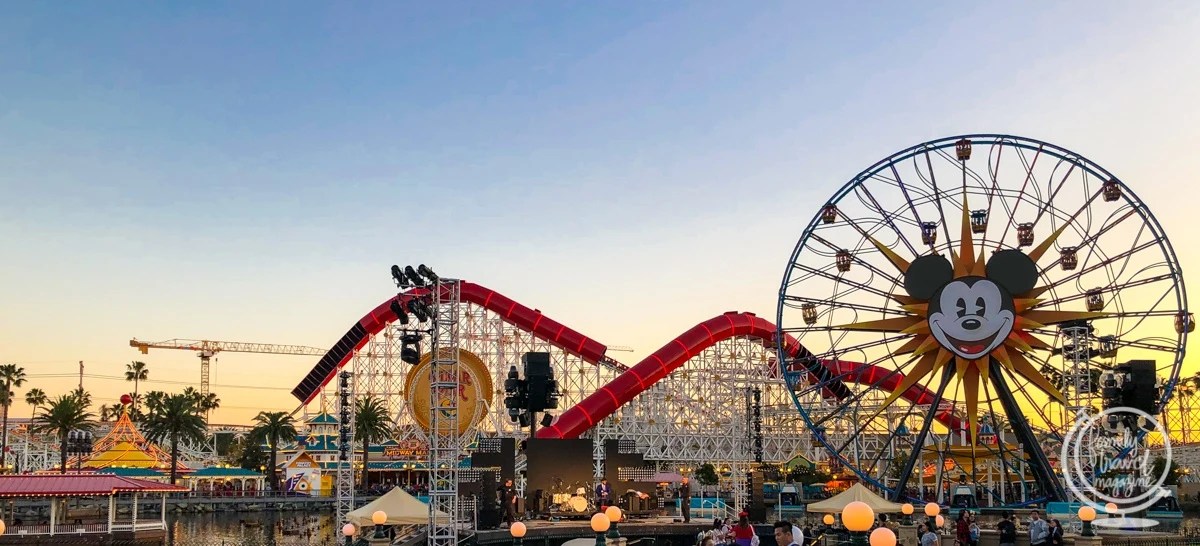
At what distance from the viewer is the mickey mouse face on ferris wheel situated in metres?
34.0

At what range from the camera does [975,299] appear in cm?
3434

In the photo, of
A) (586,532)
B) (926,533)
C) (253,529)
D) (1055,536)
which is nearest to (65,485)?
(253,529)

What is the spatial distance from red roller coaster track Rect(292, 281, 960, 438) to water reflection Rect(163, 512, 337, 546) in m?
9.47

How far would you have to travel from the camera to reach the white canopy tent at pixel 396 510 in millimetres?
26547

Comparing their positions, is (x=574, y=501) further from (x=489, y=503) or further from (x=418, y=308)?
(x=418, y=308)

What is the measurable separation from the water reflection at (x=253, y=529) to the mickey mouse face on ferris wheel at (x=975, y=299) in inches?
948

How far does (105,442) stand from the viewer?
233 feet

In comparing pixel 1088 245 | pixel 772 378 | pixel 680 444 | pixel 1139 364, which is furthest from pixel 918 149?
pixel 680 444

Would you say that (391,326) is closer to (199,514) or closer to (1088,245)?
(199,514)

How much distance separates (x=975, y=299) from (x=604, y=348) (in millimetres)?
28155

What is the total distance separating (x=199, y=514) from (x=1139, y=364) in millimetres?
53262

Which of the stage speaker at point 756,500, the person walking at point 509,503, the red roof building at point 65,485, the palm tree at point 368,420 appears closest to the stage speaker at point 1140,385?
the stage speaker at point 756,500

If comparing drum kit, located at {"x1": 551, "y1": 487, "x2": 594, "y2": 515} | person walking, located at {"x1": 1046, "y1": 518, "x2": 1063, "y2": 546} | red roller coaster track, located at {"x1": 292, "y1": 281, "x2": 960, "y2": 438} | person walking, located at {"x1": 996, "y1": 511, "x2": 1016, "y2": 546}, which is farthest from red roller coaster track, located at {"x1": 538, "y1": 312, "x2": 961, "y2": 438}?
person walking, located at {"x1": 1046, "y1": 518, "x2": 1063, "y2": 546}

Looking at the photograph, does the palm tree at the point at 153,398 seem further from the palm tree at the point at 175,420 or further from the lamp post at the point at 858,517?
the lamp post at the point at 858,517
